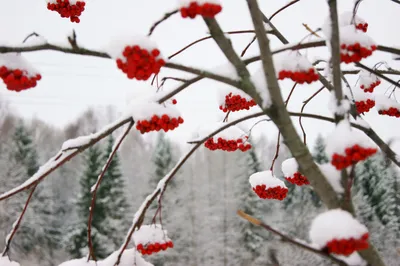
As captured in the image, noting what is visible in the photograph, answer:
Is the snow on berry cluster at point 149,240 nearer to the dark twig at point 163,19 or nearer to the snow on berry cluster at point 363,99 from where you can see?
the dark twig at point 163,19

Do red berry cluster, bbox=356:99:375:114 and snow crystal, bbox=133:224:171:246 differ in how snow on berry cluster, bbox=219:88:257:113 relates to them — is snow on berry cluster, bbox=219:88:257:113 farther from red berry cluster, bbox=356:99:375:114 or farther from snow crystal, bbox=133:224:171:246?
snow crystal, bbox=133:224:171:246

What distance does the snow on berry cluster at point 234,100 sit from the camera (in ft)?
10.3

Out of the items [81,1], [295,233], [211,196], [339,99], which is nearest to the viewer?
[339,99]

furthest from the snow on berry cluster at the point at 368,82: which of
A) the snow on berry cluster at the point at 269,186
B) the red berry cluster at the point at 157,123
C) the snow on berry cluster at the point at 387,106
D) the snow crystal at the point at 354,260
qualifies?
the snow crystal at the point at 354,260

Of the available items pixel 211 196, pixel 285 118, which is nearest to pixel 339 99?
pixel 285 118

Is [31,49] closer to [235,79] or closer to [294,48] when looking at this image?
[235,79]

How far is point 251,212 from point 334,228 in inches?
1062

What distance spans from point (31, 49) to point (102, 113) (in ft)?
166

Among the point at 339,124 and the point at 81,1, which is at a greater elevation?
the point at 81,1

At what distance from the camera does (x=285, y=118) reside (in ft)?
5.82

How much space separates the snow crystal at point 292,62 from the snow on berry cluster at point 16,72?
1.26 meters

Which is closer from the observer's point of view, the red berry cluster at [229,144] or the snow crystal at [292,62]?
the snow crystal at [292,62]

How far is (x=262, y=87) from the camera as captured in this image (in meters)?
1.86

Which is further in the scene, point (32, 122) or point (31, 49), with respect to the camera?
point (32, 122)
